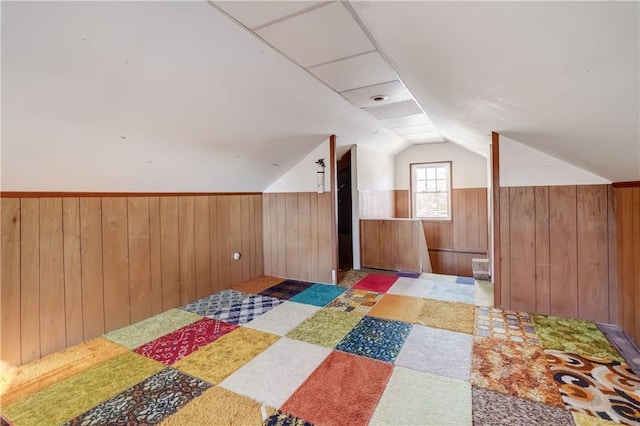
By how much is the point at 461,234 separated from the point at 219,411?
17.7ft

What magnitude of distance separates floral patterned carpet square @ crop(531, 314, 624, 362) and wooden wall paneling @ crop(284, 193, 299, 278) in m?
2.74

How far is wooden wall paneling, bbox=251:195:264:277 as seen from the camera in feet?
14.1

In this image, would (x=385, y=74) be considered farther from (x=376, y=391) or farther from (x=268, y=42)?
(x=376, y=391)

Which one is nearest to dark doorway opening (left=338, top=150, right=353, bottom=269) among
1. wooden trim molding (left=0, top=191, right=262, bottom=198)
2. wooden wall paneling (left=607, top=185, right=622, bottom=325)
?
wooden trim molding (left=0, top=191, right=262, bottom=198)

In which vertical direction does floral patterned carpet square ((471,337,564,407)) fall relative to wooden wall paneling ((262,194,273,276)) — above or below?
below

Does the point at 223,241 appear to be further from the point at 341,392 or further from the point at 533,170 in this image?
the point at 533,170

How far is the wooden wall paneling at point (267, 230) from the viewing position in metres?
4.36

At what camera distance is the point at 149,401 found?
68.6 inches

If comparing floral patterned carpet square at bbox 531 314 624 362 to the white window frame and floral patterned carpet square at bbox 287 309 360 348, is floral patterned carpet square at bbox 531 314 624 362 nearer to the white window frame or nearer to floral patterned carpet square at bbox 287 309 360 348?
floral patterned carpet square at bbox 287 309 360 348

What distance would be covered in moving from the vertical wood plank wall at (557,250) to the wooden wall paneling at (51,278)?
12.8 ft

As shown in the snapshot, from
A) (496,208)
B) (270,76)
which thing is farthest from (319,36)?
(496,208)

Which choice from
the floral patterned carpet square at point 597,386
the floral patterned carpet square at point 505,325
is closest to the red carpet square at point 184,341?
the floral patterned carpet square at point 505,325

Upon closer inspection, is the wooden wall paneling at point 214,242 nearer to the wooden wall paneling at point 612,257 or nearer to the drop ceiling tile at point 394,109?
the drop ceiling tile at point 394,109

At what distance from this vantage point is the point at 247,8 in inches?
59.7
